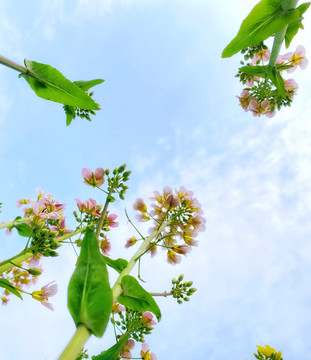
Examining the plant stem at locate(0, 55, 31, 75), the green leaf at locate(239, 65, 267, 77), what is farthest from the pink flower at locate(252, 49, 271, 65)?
the plant stem at locate(0, 55, 31, 75)

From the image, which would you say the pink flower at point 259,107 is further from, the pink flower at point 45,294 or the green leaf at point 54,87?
the pink flower at point 45,294

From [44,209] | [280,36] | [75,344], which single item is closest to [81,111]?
[44,209]

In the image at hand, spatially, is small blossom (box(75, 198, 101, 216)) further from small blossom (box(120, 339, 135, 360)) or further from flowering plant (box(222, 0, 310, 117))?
flowering plant (box(222, 0, 310, 117))

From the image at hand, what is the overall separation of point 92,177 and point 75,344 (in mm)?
1365

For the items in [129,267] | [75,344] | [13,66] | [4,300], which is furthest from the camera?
[4,300]

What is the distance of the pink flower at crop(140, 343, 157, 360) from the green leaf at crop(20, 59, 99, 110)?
6.97ft

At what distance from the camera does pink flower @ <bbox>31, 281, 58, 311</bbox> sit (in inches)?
102

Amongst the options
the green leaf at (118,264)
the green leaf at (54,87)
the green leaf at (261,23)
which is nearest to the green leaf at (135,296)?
the green leaf at (118,264)

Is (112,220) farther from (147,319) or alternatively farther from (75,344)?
(75,344)

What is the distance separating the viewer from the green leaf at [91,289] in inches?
53.1

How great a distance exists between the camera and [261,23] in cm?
257

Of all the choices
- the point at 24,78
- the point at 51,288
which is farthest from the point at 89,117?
the point at 51,288

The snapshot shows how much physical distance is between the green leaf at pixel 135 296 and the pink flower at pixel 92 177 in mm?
910

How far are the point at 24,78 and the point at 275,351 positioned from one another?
3284 mm
